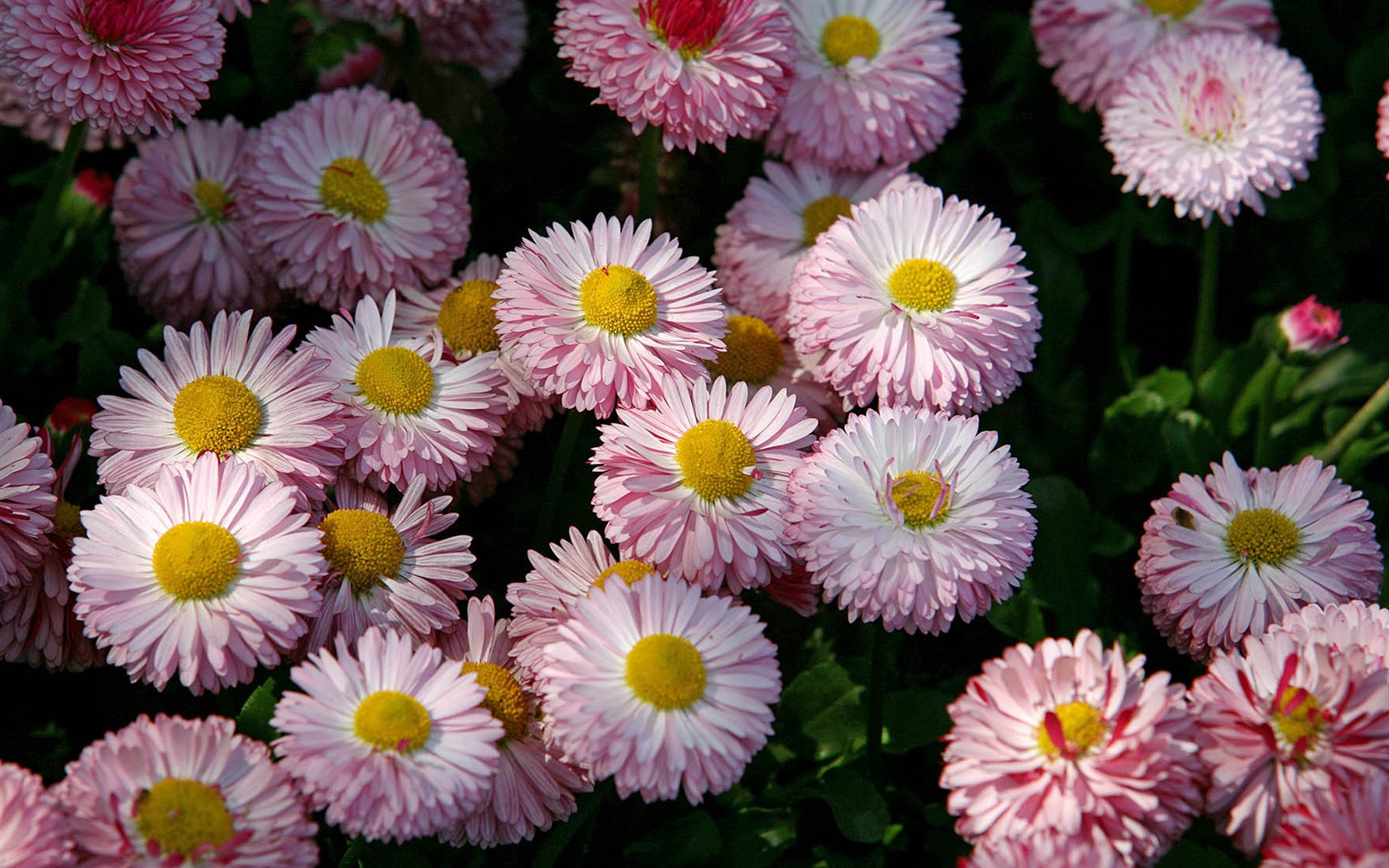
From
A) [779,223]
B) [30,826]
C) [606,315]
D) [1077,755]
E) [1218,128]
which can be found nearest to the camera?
[30,826]

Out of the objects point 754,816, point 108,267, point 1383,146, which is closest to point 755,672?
point 754,816

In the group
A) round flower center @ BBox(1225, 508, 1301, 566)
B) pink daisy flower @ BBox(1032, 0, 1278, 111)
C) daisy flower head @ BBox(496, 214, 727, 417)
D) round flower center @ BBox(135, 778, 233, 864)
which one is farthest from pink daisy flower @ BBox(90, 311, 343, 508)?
pink daisy flower @ BBox(1032, 0, 1278, 111)

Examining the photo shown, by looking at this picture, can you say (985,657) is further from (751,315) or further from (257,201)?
(257,201)

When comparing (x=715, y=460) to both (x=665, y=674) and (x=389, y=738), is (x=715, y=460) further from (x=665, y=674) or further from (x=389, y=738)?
(x=389, y=738)

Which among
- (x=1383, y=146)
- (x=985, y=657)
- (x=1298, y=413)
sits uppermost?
(x=1383, y=146)

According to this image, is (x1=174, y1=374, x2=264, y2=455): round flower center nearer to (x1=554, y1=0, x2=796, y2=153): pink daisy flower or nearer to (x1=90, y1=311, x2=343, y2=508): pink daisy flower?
(x1=90, y1=311, x2=343, y2=508): pink daisy flower

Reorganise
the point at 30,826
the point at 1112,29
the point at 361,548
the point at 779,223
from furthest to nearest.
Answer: the point at 1112,29
the point at 779,223
the point at 361,548
the point at 30,826

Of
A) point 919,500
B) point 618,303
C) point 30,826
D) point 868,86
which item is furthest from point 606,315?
point 30,826
